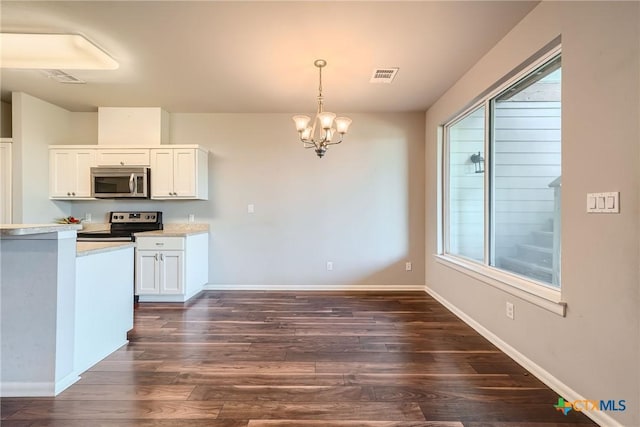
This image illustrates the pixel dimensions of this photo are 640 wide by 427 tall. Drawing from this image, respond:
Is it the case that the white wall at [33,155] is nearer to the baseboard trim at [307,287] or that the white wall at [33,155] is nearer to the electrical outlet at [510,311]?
the baseboard trim at [307,287]

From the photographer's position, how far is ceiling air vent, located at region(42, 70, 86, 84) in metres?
2.91

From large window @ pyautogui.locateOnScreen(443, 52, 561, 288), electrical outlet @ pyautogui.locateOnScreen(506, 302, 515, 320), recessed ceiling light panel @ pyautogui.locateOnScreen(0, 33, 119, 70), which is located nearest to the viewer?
large window @ pyautogui.locateOnScreen(443, 52, 561, 288)

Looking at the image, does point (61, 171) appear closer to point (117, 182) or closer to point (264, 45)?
point (117, 182)

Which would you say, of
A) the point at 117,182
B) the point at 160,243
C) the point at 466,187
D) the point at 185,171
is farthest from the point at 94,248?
the point at 466,187

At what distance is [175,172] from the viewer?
381 cm

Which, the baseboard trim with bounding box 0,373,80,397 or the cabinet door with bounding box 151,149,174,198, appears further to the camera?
the cabinet door with bounding box 151,149,174,198

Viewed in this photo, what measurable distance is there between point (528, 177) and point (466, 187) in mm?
957

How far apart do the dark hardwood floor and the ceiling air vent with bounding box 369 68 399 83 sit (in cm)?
248

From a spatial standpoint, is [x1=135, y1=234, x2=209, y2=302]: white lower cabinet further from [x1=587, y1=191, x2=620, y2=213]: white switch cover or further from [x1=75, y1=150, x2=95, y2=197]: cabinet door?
[x1=587, y1=191, x2=620, y2=213]: white switch cover

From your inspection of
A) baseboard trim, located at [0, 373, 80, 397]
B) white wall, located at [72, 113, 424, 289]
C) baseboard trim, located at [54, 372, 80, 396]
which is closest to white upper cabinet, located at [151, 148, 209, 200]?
white wall, located at [72, 113, 424, 289]

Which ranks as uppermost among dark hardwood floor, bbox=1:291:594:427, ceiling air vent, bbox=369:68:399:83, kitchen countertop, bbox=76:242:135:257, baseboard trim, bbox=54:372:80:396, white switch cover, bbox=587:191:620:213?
ceiling air vent, bbox=369:68:399:83

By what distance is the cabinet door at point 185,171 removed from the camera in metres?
3.79

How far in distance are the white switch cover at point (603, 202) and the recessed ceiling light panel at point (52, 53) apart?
12.2ft

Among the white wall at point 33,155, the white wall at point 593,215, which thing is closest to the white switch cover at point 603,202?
the white wall at point 593,215
